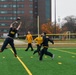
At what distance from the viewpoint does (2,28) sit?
5305 inches

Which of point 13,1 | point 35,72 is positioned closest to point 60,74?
point 35,72

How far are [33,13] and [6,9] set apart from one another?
37.4 ft

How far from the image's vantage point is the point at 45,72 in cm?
1302

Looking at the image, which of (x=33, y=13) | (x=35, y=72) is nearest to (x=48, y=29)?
(x=33, y=13)

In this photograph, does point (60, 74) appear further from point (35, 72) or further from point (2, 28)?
point (2, 28)

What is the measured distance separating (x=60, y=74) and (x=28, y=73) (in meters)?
1.27

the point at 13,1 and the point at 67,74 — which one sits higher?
the point at 13,1

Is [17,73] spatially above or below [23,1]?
below

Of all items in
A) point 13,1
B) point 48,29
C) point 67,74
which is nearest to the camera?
point 67,74

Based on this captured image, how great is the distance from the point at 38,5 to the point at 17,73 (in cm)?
12482

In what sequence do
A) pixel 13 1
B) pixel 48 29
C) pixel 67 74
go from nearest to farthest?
1. pixel 67 74
2. pixel 48 29
3. pixel 13 1

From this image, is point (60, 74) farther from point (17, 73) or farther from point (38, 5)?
point (38, 5)

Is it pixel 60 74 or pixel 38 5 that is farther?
pixel 38 5

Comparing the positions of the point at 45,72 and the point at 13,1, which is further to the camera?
the point at 13,1
